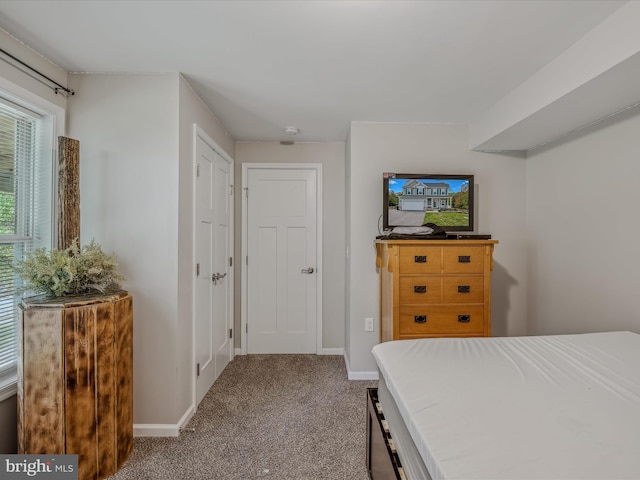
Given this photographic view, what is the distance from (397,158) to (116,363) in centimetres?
261

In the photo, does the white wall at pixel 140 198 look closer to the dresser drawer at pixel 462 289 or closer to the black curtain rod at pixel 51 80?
the black curtain rod at pixel 51 80

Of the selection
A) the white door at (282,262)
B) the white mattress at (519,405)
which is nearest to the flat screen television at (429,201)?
the white door at (282,262)

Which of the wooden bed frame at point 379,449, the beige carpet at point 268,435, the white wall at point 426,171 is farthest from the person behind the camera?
the white wall at point 426,171

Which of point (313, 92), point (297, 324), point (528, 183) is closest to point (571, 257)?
point (528, 183)

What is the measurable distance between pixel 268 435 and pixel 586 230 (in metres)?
2.69

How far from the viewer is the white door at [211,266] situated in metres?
2.42

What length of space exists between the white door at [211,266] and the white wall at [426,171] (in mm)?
1233

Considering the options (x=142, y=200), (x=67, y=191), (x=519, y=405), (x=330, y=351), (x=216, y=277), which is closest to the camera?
(x=519, y=405)

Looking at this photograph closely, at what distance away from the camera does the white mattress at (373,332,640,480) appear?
2.55 feet

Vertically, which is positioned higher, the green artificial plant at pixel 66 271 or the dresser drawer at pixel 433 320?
the green artificial plant at pixel 66 271

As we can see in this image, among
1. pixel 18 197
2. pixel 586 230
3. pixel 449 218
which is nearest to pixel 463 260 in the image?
pixel 449 218

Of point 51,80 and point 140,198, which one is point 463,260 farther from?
point 51,80

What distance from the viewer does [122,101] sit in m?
2.05

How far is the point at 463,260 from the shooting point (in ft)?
7.74
